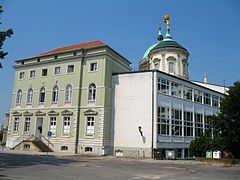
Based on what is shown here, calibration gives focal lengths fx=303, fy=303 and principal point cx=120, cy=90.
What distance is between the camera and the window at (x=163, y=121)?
117ft

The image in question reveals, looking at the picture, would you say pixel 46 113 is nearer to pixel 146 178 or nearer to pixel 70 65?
pixel 70 65

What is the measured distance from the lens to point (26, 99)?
145ft

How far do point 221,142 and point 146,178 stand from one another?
633 inches

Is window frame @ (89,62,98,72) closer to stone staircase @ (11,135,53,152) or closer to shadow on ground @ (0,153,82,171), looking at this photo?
stone staircase @ (11,135,53,152)

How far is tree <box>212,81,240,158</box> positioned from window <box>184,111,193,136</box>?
11.7 m

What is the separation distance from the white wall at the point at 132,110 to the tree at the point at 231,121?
9194 mm

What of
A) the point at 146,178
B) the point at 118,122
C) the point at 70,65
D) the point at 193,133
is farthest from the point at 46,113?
the point at 146,178

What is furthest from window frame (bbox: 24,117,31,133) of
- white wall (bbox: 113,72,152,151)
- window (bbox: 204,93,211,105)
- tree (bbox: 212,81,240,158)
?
tree (bbox: 212,81,240,158)

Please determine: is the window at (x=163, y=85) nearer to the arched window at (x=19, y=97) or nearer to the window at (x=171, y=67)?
the window at (x=171, y=67)

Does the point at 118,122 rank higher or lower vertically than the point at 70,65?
lower

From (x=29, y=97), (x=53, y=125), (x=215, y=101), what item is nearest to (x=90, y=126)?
(x=53, y=125)

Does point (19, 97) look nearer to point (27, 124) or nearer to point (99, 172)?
point (27, 124)

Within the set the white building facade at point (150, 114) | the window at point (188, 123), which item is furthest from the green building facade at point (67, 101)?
the window at point (188, 123)

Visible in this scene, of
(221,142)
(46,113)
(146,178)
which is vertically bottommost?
(146,178)
